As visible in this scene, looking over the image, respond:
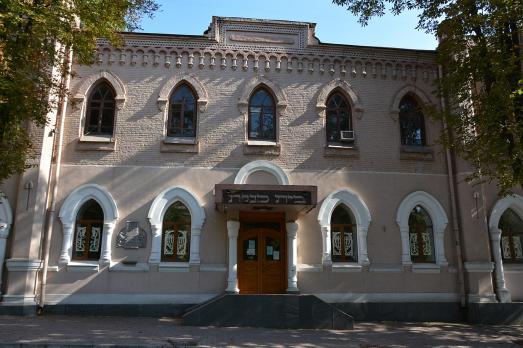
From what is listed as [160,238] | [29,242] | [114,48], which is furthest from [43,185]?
[114,48]

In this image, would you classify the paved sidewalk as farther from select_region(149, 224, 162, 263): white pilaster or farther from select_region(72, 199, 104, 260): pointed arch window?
A: select_region(72, 199, 104, 260): pointed arch window

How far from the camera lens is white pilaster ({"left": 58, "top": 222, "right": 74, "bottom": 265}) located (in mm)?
11617

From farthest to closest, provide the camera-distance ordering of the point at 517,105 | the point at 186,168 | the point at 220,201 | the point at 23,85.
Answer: the point at 186,168 → the point at 220,201 → the point at 517,105 → the point at 23,85

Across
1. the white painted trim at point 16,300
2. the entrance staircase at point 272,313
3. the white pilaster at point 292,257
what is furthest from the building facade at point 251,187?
the entrance staircase at point 272,313

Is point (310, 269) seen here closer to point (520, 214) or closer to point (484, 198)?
point (484, 198)

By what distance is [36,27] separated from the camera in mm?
8961

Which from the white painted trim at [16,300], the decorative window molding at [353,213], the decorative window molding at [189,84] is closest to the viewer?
the white painted trim at [16,300]

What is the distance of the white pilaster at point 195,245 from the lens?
11945 millimetres

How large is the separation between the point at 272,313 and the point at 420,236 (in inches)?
216

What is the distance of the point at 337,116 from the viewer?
536 inches

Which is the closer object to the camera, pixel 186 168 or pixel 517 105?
pixel 517 105

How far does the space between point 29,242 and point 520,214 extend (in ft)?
46.5

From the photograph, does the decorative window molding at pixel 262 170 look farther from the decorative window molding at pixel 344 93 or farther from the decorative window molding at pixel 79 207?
the decorative window molding at pixel 79 207

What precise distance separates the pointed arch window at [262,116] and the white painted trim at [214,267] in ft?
12.7
